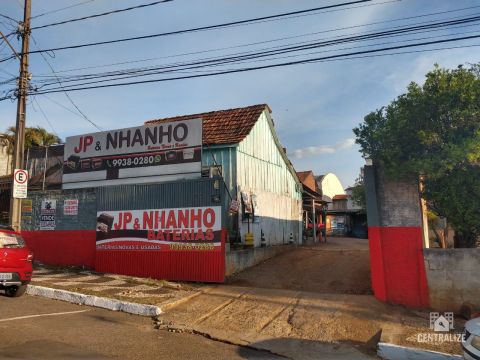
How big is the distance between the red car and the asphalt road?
22.7 inches

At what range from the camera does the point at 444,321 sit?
7.89 m

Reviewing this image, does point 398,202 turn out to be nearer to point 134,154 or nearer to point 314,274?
point 314,274

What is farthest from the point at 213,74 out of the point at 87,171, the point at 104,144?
the point at 87,171

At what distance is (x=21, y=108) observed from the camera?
13555mm

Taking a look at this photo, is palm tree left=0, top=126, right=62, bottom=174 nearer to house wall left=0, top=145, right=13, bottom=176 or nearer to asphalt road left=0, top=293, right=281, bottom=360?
house wall left=0, top=145, right=13, bottom=176

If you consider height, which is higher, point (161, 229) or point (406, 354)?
point (161, 229)

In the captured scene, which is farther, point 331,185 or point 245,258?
point 331,185

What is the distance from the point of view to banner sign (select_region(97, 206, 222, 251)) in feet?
40.1

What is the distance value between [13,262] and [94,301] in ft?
6.47

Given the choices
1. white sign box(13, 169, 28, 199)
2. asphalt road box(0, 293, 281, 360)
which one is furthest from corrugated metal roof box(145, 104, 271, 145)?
asphalt road box(0, 293, 281, 360)

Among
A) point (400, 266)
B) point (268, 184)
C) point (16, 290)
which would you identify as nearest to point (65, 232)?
point (16, 290)

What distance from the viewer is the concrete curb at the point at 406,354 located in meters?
6.16

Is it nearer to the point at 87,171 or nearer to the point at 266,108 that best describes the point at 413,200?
the point at 266,108

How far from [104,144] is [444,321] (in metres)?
12.4
